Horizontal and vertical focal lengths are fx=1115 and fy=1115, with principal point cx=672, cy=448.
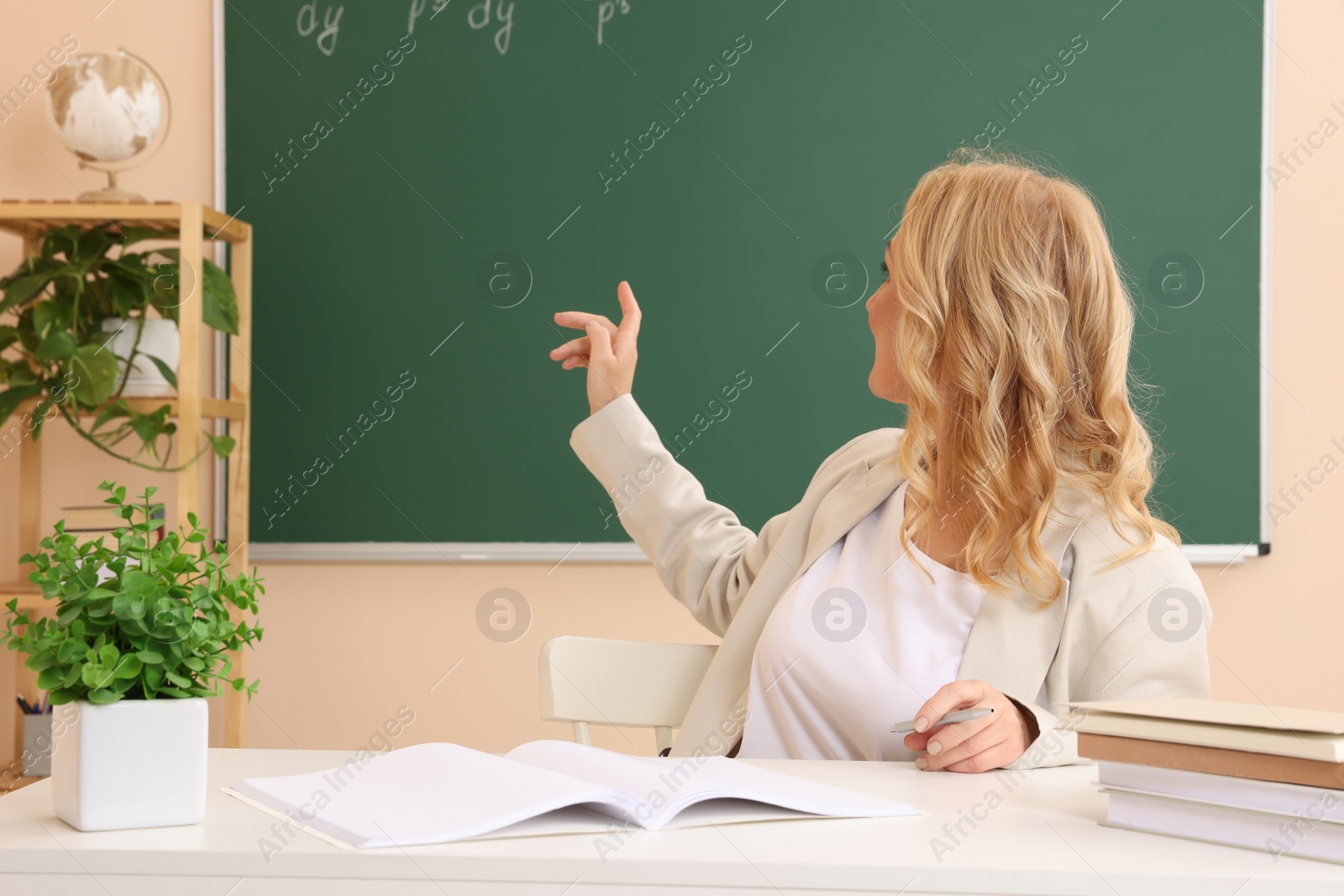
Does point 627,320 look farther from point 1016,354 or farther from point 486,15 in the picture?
point 486,15

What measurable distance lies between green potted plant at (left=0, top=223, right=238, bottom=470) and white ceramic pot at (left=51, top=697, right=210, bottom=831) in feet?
5.01

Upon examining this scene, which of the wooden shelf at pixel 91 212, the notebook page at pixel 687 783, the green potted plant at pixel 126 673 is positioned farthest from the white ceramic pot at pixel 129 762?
the wooden shelf at pixel 91 212

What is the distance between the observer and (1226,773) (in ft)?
2.49

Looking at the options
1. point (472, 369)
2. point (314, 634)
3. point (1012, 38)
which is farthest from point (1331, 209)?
point (314, 634)

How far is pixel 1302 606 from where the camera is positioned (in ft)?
7.93

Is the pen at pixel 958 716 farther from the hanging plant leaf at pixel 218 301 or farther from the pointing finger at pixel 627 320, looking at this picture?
the hanging plant leaf at pixel 218 301

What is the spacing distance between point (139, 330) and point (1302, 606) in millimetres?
2501

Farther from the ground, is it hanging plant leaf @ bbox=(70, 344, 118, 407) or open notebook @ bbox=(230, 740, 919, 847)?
hanging plant leaf @ bbox=(70, 344, 118, 407)

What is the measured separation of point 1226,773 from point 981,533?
0.55 meters

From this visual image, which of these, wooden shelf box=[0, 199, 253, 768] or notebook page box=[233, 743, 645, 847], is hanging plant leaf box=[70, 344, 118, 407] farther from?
notebook page box=[233, 743, 645, 847]

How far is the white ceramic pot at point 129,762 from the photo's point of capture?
0.73 metres

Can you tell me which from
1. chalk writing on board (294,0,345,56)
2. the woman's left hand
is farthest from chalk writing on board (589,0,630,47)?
the woman's left hand

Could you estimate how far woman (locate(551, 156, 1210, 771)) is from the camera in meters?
1.25

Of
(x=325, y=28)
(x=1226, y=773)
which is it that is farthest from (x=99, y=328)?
(x=1226, y=773)
